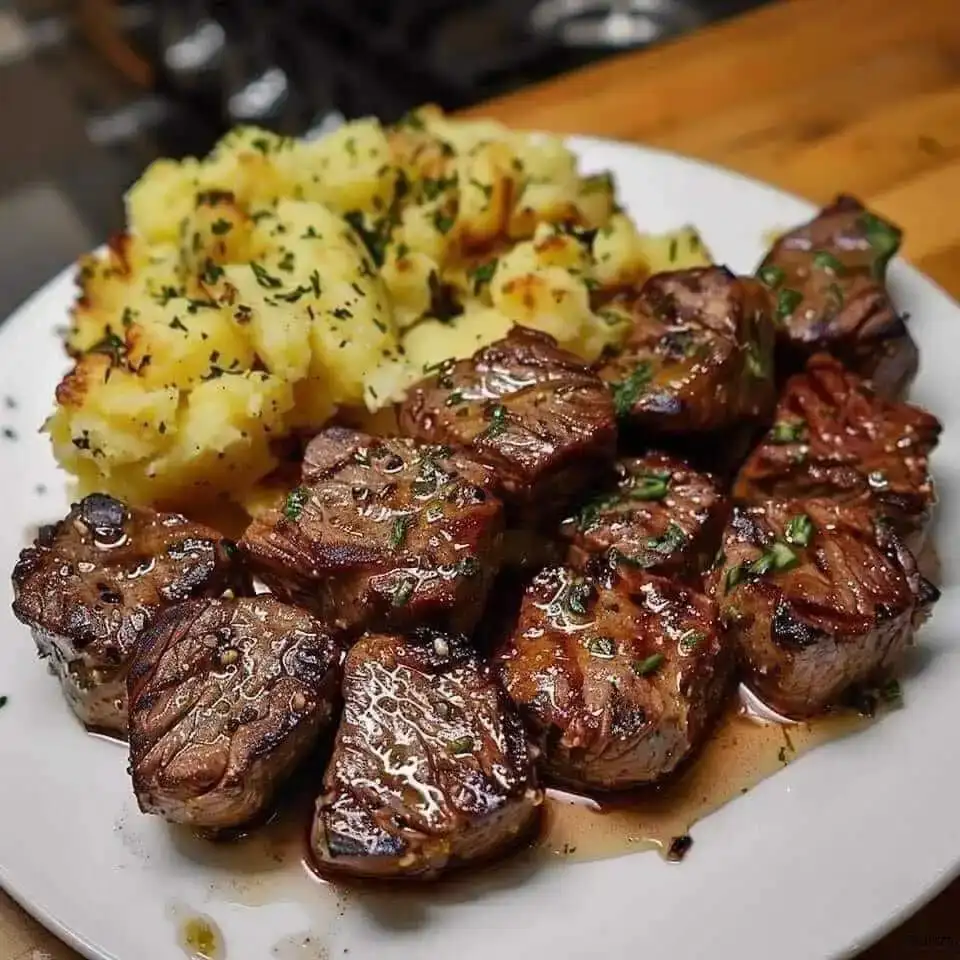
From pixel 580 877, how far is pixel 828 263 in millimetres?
2118

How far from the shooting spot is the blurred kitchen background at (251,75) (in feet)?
21.1

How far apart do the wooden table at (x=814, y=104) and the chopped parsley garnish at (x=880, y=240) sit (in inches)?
31.9

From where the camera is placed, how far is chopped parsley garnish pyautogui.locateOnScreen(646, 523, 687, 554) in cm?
306

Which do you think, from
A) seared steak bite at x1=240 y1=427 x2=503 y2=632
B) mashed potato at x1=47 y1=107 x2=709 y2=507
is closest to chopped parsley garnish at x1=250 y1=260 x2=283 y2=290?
mashed potato at x1=47 y1=107 x2=709 y2=507

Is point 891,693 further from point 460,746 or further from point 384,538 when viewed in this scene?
point 384,538

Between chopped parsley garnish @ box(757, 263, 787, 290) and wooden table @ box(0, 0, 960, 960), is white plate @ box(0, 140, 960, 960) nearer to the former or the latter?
chopped parsley garnish @ box(757, 263, 787, 290)

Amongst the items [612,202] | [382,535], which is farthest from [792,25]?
[382,535]

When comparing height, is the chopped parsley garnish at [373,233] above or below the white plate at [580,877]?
above

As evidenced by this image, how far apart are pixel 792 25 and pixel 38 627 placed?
15.5 ft

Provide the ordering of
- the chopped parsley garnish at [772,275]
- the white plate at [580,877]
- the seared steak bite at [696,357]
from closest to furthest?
the white plate at [580,877] < the seared steak bite at [696,357] < the chopped parsley garnish at [772,275]

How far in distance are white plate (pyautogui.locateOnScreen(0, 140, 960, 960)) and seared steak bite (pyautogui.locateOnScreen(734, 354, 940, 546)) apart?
38cm

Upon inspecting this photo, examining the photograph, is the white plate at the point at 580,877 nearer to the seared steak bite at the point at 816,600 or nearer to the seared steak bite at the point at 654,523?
the seared steak bite at the point at 816,600

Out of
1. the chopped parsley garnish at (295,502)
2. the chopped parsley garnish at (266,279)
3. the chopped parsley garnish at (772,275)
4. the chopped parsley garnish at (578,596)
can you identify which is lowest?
the chopped parsley garnish at (772,275)

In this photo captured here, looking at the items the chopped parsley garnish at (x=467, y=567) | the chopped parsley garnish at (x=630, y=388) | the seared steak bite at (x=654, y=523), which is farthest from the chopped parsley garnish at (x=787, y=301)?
the chopped parsley garnish at (x=467, y=567)
